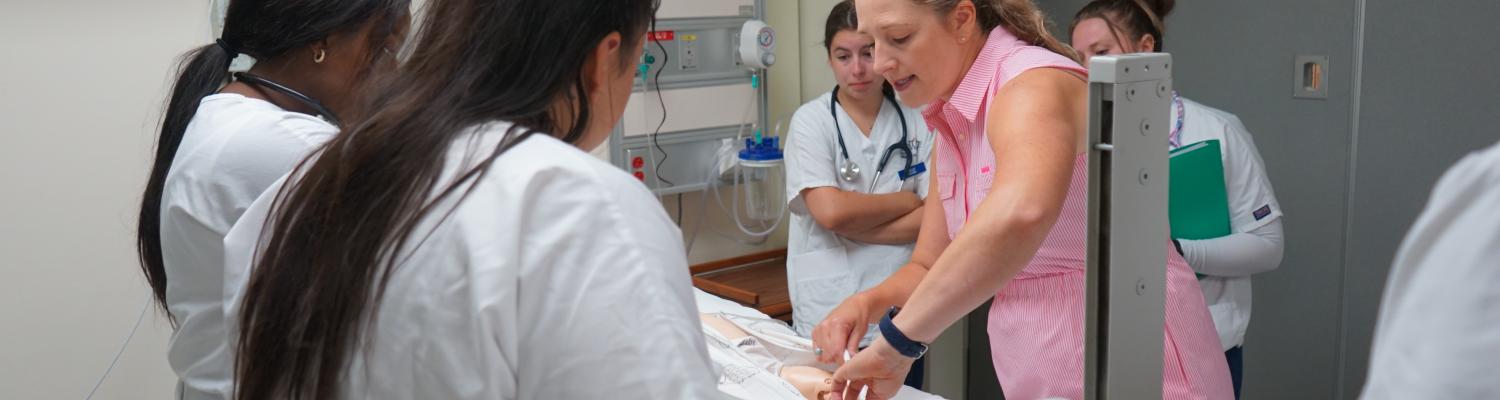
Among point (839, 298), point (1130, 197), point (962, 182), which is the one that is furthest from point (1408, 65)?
point (1130, 197)

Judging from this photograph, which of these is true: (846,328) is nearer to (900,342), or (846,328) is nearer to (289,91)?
(900,342)

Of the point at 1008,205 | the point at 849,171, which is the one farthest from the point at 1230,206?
the point at 1008,205

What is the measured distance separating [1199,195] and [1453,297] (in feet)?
5.96

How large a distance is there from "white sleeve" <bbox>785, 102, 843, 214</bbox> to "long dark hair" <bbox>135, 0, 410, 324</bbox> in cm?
151

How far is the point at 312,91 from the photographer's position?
149 centimetres

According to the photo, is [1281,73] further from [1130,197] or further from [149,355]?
[149,355]

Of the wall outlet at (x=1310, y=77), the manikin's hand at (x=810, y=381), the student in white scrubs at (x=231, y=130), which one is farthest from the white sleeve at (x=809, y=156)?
the student in white scrubs at (x=231, y=130)

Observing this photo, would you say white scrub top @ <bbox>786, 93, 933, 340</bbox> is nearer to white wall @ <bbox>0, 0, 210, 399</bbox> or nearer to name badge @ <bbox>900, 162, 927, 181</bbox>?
name badge @ <bbox>900, 162, 927, 181</bbox>

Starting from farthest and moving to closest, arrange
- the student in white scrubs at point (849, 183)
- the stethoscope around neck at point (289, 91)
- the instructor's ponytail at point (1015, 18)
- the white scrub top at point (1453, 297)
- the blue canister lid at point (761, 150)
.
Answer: the blue canister lid at point (761, 150)
the student in white scrubs at point (849, 183)
the instructor's ponytail at point (1015, 18)
the stethoscope around neck at point (289, 91)
the white scrub top at point (1453, 297)

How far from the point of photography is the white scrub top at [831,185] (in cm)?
289

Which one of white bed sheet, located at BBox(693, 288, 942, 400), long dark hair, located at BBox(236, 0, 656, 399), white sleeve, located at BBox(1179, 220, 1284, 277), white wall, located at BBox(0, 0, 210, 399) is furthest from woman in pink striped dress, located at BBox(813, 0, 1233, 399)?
white wall, located at BBox(0, 0, 210, 399)

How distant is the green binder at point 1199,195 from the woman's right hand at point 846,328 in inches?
25.5

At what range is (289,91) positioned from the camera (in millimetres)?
1444

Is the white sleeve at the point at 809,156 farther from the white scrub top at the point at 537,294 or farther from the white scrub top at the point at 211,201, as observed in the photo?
the white scrub top at the point at 537,294
